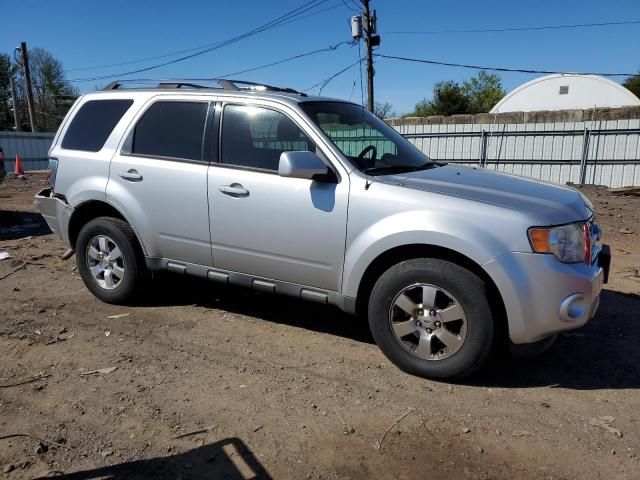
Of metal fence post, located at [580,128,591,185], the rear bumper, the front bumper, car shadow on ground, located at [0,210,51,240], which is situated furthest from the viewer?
metal fence post, located at [580,128,591,185]

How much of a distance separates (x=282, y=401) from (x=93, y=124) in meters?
3.32

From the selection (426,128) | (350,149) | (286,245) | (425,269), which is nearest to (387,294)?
(425,269)

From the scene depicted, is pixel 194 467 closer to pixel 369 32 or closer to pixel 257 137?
pixel 257 137

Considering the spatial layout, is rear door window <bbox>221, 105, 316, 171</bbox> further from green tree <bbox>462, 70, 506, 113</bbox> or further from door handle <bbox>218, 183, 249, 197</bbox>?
green tree <bbox>462, 70, 506, 113</bbox>

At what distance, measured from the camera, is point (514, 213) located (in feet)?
10.3

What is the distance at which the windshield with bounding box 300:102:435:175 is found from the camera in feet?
13.0

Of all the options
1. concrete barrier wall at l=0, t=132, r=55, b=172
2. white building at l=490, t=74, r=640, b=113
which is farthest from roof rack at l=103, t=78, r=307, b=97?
white building at l=490, t=74, r=640, b=113

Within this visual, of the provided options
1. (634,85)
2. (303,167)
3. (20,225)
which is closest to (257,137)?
(303,167)

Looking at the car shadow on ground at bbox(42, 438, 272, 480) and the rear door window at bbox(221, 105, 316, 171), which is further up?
the rear door window at bbox(221, 105, 316, 171)

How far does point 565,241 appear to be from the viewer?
10.5 feet

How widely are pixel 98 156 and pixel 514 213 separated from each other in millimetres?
3646

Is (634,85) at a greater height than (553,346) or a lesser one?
greater

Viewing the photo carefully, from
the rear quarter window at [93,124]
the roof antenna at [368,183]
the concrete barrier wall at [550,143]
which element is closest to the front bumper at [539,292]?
the roof antenna at [368,183]

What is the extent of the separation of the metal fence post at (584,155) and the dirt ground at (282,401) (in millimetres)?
11353
